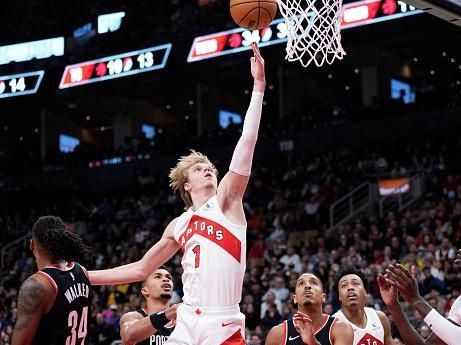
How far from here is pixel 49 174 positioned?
93.5 feet

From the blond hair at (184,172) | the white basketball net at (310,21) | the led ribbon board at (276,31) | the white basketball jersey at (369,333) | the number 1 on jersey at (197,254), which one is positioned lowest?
the white basketball jersey at (369,333)

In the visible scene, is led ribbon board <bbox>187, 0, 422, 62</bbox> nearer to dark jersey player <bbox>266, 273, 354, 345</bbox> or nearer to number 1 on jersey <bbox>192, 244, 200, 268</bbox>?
dark jersey player <bbox>266, 273, 354, 345</bbox>

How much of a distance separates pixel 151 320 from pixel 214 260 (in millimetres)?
674

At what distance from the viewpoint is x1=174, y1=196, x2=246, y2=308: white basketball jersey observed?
16.2 feet

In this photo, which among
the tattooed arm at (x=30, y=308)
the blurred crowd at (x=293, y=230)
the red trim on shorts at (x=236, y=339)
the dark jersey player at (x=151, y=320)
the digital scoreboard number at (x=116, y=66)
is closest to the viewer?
the tattooed arm at (x=30, y=308)

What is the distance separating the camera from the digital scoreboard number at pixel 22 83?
84.2 feet

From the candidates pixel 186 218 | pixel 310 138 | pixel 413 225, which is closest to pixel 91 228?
pixel 310 138

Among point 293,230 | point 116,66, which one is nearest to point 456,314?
point 293,230

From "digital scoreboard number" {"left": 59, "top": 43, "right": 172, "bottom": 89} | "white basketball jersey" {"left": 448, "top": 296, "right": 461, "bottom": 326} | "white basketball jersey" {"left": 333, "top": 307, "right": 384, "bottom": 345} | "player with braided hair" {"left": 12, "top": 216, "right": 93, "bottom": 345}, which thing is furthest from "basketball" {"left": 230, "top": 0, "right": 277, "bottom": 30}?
"digital scoreboard number" {"left": 59, "top": 43, "right": 172, "bottom": 89}

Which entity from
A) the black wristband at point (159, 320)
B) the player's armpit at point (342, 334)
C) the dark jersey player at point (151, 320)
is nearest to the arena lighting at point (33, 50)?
the dark jersey player at point (151, 320)

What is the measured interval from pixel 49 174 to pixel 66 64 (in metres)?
4.69

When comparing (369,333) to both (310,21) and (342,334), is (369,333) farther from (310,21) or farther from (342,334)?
(310,21)

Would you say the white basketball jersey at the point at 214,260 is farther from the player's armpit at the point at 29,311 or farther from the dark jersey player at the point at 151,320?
the player's armpit at the point at 29,311

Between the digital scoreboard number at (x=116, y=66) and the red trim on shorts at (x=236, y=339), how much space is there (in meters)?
19.2
